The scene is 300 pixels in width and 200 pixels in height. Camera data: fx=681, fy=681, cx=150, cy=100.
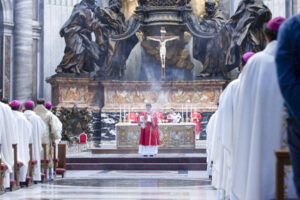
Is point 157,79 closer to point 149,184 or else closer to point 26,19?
point 26,19

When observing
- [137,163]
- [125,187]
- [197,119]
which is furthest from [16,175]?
[197,119]

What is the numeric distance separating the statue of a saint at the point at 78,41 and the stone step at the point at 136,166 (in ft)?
24.6

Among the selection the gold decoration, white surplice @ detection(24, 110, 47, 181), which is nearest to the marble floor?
white surplice @ detection(24, 110, 47, 181)

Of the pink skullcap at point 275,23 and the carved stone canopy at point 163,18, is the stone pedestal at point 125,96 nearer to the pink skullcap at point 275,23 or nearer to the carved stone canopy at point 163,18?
the carved stone canopy at point 163,18

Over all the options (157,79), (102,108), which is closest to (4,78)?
(102,108)

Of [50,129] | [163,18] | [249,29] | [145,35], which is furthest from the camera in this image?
[145,35]

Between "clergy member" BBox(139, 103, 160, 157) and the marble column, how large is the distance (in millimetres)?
8204

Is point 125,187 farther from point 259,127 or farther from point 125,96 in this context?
point 125,96

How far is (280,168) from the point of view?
4645 mm

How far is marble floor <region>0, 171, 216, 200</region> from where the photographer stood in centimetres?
1105

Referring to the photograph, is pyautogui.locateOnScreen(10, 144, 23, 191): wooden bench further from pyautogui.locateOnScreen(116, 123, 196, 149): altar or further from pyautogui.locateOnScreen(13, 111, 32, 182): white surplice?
pyautogui.locateOnScreen(116, 123, 196, 149): altar

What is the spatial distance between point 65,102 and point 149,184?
11.9 m

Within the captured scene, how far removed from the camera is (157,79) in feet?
88.2

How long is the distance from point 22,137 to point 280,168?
904 centimetres
